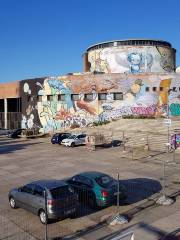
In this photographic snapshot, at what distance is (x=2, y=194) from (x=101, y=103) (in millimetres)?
33516

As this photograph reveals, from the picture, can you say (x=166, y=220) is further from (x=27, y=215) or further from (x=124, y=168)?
(x=124, y=168)

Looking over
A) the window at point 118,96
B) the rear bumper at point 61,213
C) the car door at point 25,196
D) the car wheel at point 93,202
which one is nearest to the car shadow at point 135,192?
the car wheel at point 93,202

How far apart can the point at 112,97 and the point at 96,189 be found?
35.3m

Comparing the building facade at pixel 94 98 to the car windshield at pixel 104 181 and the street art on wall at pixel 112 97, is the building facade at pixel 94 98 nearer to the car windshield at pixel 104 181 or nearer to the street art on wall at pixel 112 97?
the street art on wall at pixel 112 97

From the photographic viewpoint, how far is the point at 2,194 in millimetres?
18203

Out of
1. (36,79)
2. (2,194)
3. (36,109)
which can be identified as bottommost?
(2,194)

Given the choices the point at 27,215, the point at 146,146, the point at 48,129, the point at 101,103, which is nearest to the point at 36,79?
the point at 48,129

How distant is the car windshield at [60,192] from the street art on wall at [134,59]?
48904 millimetres

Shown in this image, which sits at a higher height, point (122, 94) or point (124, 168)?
point (122, 94)

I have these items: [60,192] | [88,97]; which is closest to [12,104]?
[88,97]

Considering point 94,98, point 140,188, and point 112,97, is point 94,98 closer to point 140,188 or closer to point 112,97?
point 112,97

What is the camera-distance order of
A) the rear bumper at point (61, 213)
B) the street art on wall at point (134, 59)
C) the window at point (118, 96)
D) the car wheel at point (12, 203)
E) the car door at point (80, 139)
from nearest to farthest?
the rear bumper at point (61, 213)
the car wheel at point (12, 203)
the car door at point (80, 139)
the window at point (118, 96)
the street art on wall at point (134, 59)

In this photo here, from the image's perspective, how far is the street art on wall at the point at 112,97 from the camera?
49219 millimetres

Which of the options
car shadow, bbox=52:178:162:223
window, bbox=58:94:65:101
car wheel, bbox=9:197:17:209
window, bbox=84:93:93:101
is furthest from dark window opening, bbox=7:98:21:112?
car wheel, bbox=9:197:17:209
